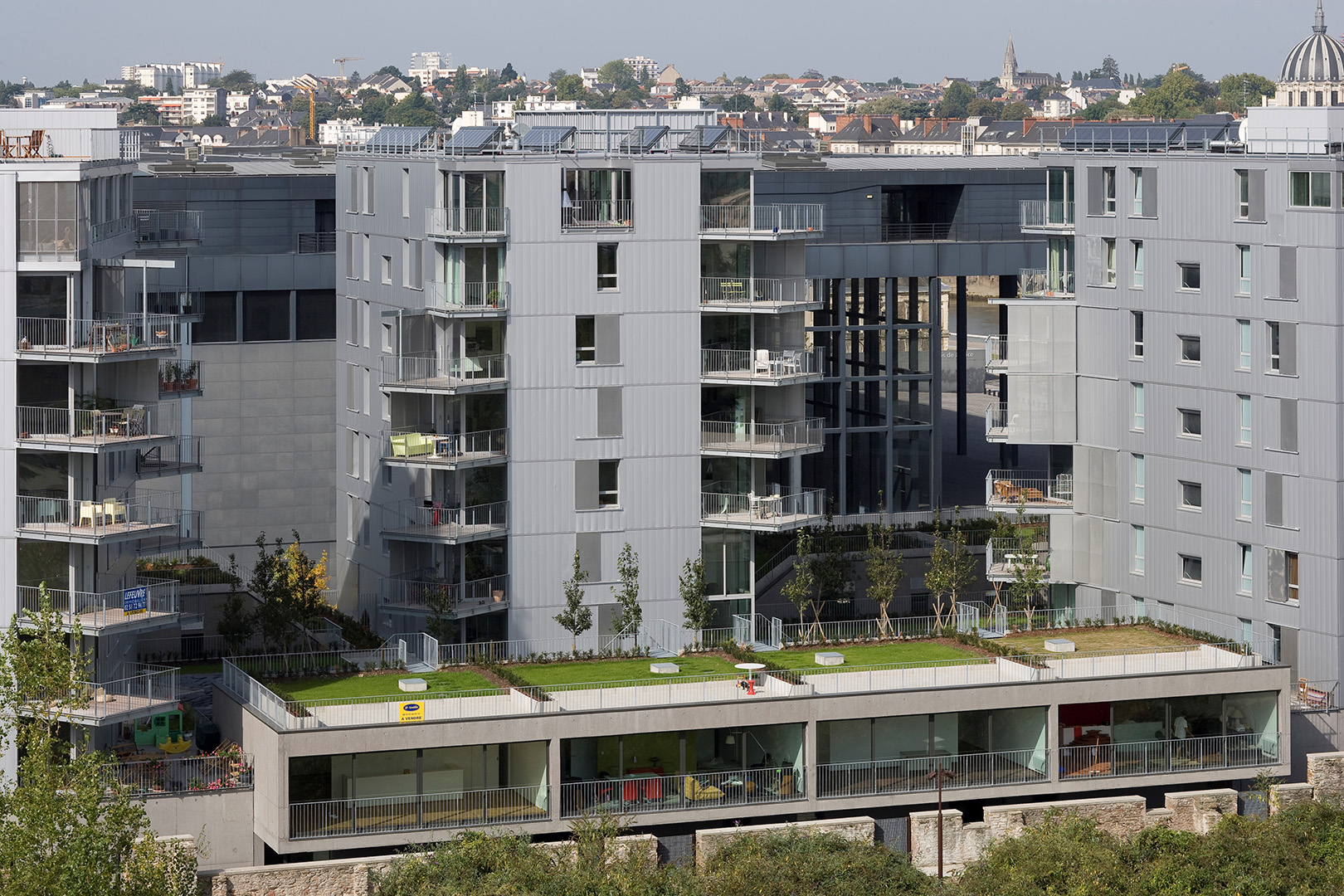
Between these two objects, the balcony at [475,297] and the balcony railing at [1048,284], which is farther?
the balcony railing at [1048,284]

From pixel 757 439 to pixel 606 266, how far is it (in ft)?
24.5

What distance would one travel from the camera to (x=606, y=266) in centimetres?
6838

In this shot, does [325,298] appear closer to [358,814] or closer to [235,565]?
[235,565]

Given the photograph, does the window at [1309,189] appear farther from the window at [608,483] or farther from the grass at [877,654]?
the window at [608,483]

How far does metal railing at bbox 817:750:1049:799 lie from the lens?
58688 mm

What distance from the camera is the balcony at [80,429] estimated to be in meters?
56.2

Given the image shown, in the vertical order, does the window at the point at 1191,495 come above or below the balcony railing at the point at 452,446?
below

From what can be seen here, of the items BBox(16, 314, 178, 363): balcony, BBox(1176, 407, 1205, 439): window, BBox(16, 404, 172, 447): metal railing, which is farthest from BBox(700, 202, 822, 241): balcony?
BBox(16, 404, 172, 447): metal railing

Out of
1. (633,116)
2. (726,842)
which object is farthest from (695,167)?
(726,842)

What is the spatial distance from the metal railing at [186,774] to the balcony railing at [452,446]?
13.9m

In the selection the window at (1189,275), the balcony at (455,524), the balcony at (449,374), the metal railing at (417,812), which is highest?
the window at (1189,275)

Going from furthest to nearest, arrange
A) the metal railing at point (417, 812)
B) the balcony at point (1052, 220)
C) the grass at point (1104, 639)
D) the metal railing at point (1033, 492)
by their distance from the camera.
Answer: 1. the balcony at point (1052, 220)
2. the metal railing at point (1033, 492)
3. the grass at point (1104, 639)
4. the metal railing at point (417, 812)

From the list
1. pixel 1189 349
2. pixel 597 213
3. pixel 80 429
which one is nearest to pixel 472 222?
pixel 597 213

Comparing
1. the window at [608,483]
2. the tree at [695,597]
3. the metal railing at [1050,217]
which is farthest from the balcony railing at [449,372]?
the metal railing at [1050,217]
